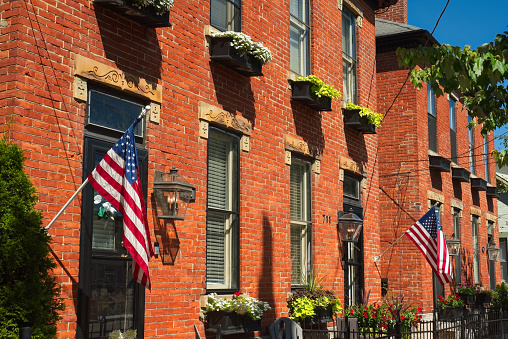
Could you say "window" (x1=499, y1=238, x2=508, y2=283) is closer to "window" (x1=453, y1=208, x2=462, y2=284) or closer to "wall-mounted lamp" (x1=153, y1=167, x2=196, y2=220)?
"window" (x1=453, y1=208, x2=462, y2=284)

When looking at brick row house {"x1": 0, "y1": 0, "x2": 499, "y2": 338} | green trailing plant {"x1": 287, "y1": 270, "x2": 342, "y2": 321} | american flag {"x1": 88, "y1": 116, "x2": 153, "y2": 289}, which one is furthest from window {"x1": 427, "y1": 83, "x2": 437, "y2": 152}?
american flag {"x1": 88, "y1": 116, "x2": 153, "y2": 289}

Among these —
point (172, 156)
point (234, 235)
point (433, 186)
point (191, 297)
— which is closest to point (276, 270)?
point (234, 235)

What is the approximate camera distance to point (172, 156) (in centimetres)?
875

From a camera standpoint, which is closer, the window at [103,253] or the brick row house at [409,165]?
the window at [103,253]

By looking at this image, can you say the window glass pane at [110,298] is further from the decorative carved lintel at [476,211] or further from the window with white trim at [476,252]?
the window with white trim at [476,252]

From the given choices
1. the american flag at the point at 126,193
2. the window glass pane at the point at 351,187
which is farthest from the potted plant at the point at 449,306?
the american flag at the point at 126,193

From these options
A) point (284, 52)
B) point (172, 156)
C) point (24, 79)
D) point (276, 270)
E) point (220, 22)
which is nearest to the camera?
point (24, 79)

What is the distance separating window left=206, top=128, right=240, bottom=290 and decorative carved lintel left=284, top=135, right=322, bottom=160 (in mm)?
1673

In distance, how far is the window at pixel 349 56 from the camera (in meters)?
14.8

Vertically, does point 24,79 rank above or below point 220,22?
below

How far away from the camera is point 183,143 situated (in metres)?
8.98

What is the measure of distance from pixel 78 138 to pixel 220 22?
13.1 ft

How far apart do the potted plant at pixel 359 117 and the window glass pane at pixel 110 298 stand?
761 centimetres

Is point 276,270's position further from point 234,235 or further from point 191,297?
point 191,297
